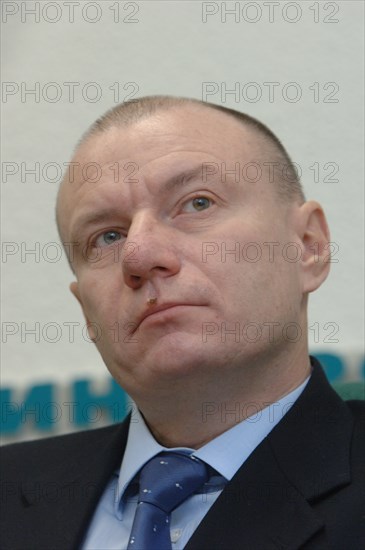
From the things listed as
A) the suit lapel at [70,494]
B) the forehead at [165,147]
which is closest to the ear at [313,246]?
the forehead at [165,147]

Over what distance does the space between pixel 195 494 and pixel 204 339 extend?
265 mm

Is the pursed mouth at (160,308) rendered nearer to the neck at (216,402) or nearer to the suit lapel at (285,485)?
the neck at (216,402)

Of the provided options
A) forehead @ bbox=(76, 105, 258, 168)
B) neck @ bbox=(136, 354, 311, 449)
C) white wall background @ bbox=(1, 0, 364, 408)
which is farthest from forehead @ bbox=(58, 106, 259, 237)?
white wall background @ bbox=(1, 0, 364, 408)

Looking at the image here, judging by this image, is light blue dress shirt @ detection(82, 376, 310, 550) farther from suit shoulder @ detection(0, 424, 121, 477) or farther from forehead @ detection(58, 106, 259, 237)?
forehead @ detection(58, 106, 259, 237)

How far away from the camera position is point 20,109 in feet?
8.11

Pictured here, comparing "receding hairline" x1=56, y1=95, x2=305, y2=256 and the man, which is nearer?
the man

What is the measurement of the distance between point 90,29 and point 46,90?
22 cm

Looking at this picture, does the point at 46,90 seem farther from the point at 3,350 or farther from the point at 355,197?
the point at 355,197

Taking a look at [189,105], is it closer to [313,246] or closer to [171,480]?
[313,246]

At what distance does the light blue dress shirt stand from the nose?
1.03ft

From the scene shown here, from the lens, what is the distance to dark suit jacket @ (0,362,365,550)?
51.1 inches

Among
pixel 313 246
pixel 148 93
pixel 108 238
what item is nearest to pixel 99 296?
pixel 108 238

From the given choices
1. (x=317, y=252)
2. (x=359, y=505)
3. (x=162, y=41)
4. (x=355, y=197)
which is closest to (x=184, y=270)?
(x=317, y=252)

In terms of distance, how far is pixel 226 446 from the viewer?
146 cm
